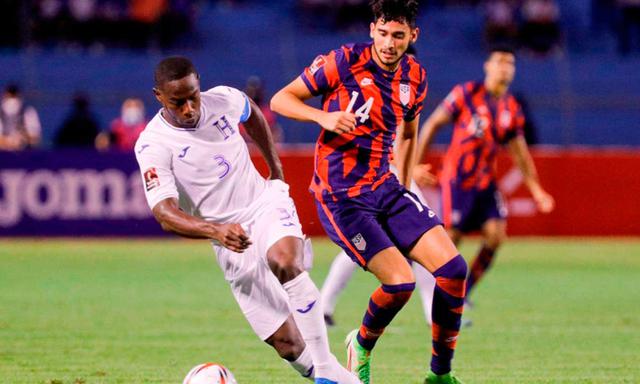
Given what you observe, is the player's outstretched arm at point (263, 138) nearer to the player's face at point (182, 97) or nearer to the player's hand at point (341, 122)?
the player's hand at point (341, 122)

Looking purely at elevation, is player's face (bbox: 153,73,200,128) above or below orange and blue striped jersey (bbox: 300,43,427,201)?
above

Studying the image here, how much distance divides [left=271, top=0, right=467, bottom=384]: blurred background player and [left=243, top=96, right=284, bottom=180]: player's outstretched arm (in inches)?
5.5

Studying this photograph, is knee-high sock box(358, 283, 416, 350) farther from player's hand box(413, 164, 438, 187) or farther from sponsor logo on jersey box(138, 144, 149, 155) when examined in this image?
player's hand box(413, 164, 438, 187)

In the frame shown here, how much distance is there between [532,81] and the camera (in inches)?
996

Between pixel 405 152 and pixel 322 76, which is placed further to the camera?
pixel 405 152

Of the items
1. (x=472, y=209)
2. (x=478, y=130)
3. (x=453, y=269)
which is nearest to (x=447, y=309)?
(x=453, y=269)

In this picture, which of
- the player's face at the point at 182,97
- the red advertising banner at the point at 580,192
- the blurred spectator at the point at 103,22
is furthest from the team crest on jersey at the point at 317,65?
the blurred spectator at the point at 103,22

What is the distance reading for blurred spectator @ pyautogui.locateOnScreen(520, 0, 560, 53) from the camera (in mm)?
25438

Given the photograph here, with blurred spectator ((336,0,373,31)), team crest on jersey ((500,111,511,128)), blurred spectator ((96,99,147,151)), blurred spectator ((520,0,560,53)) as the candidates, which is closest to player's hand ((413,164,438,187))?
team crest on jersey ((500,111,511,128))

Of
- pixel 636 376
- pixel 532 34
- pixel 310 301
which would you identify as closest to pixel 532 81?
pixel 532 34

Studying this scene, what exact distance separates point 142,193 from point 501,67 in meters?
9.22

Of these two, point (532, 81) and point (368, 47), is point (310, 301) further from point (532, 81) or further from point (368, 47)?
point (532, 81)

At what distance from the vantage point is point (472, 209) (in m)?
12.0

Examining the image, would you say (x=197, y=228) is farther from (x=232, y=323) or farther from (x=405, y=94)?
(x=232, y=323)
